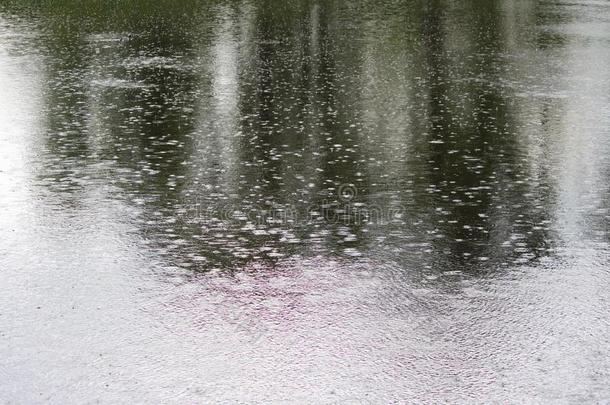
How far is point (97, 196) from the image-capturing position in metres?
12.7

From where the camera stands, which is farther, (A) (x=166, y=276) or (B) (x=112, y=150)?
(B) (x=112, y=150)

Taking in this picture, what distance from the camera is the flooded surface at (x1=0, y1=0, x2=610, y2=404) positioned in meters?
7.61

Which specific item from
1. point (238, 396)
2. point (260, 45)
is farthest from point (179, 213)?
point (260, 45)

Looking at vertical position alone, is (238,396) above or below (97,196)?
below

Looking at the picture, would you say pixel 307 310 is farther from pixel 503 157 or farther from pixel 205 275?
pixel 503 157

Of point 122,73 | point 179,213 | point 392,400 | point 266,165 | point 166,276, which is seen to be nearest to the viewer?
point 392,400

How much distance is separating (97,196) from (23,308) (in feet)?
13.3

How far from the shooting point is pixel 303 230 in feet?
36.9

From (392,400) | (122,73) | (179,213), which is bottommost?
(392,400)

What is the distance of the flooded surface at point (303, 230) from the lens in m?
7.61

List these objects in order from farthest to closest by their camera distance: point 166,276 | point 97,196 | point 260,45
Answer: point 260,45, point 97,196, point 166,276

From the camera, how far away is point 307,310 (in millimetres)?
8797

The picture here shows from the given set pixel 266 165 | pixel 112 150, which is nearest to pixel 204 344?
pixel 266 165

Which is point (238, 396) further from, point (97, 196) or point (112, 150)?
point (112, 150)
